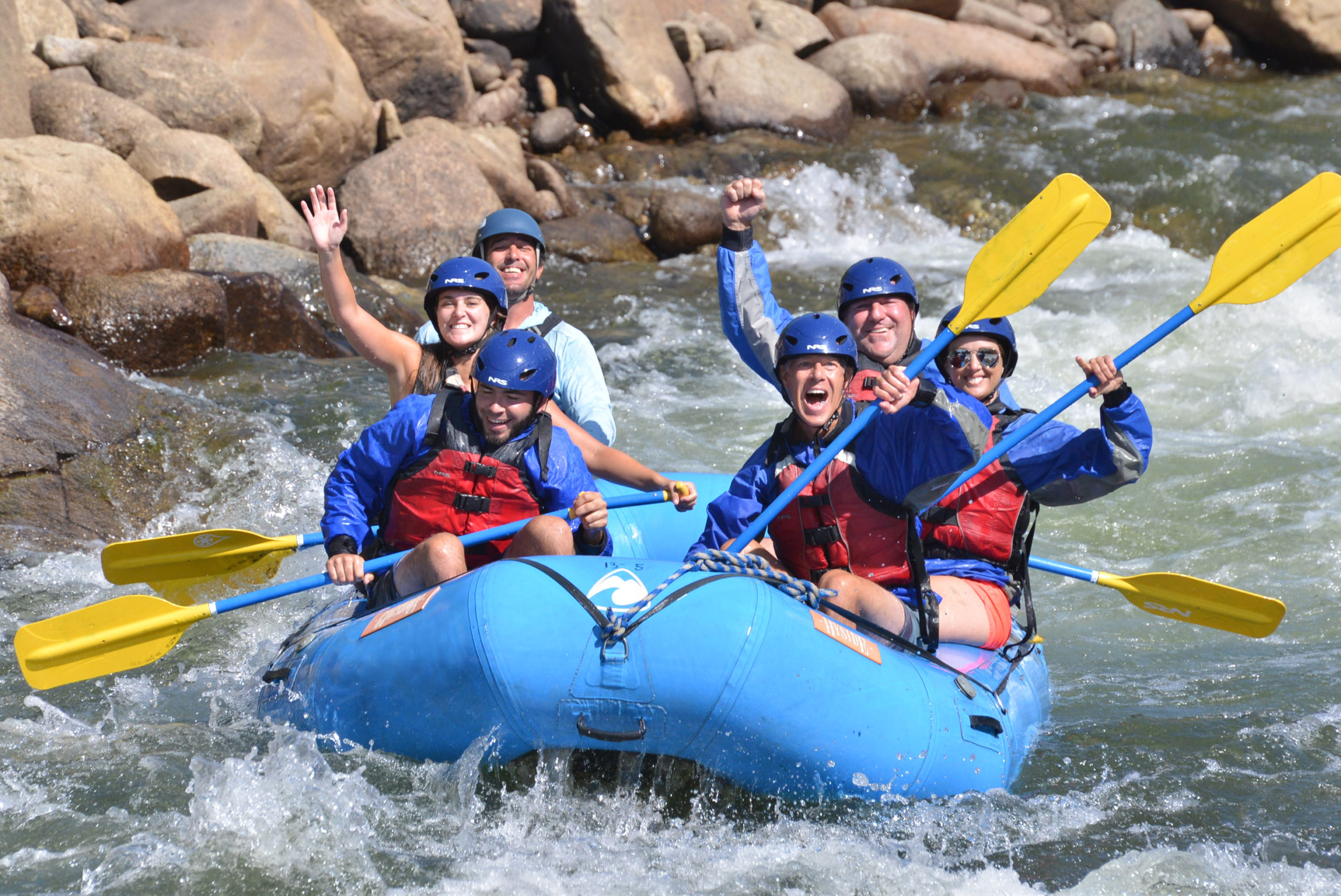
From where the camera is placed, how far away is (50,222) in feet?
22.1

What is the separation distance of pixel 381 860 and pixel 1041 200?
2.64 metres

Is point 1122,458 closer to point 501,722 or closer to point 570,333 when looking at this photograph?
point 501,722

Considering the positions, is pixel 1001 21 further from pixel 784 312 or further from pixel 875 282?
pixel 875 282

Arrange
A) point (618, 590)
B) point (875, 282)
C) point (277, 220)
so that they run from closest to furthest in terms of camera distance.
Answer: point (618, 590) < point (875, 282) < point (277, 220)

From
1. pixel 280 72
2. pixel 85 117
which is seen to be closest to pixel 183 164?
pixel 85 117

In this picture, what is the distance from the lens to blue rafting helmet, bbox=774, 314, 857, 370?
11.7 ft

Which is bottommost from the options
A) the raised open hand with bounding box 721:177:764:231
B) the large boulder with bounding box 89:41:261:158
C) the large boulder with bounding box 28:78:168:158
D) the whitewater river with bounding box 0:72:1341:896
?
the whitewater river with bounding box 0:72:1341:896

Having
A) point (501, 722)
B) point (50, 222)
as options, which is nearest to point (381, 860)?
point (501, 722)

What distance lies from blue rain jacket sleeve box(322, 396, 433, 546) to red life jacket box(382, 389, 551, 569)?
4 centimetres

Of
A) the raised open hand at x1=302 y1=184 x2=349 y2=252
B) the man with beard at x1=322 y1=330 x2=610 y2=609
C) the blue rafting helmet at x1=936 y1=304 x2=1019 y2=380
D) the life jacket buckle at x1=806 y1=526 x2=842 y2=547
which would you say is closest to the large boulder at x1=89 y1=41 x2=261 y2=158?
the raised open hand at x1=302 y1=184 x2=349 y2=252

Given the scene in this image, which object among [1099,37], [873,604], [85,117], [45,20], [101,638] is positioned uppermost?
[1099,37]

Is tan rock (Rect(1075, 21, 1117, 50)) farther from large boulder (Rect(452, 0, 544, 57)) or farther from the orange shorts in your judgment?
the orange shorts

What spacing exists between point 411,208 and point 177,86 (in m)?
1.80

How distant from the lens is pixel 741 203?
4559mm
